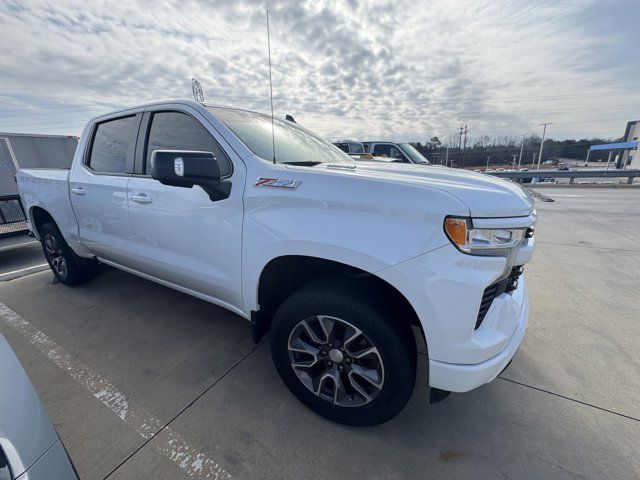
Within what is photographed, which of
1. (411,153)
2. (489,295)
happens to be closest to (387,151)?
(411,153)

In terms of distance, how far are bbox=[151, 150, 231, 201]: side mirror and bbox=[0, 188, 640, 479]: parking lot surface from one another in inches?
57.6

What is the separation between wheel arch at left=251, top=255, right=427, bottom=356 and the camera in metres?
1.81

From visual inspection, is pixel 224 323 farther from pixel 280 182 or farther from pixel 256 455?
pixel 280 182

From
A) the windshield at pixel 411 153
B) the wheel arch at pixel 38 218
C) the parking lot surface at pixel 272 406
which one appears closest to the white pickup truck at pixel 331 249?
the parking lot surface at pixel 272 406

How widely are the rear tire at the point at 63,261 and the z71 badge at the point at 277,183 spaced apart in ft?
10.5

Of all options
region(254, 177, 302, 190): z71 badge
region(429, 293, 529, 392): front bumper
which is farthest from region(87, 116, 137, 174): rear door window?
region(429, 293, 529, 392): front bumper

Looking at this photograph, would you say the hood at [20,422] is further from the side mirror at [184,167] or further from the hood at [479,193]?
the hood at [479,193]

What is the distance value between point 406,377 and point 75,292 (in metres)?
4.08

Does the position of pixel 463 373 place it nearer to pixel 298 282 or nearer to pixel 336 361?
pixel 336 361

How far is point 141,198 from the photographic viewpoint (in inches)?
102

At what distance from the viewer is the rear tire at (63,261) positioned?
385 cm

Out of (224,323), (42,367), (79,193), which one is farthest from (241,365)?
(79,193)

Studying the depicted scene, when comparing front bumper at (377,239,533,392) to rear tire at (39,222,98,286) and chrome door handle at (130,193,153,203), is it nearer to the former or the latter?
A: chrome door handle at (130,193,153,203)

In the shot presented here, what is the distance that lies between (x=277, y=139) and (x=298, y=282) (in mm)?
1114
